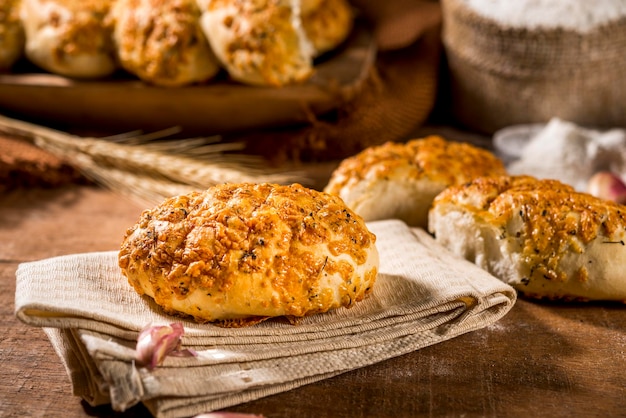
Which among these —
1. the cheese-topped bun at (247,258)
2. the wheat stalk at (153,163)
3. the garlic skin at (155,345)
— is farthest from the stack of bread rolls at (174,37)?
the garlic skin at (155,345)

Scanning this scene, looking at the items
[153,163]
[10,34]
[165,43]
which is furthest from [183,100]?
[10,34]

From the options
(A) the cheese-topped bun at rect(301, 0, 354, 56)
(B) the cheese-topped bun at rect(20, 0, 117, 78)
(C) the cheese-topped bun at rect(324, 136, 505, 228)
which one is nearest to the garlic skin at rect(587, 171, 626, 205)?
(C) the cheese-topped bun at rect(324, 136, 505, 228)

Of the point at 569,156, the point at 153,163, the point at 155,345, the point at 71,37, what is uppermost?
the point at 71,37

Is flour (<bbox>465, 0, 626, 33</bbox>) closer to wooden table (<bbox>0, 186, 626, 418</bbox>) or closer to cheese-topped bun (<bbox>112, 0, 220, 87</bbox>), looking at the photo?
cheese-topped bun (<bbox>112, 0, 220, 87</bbox>)

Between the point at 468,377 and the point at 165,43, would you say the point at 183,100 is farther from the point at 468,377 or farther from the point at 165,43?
the point at 468,377

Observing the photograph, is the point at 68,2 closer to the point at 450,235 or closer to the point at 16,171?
the point at 16,171

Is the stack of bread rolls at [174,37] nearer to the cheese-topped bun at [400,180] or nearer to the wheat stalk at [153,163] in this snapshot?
the wheat stalk at [153,163]

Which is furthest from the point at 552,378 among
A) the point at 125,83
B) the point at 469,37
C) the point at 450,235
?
the point at 125,83
